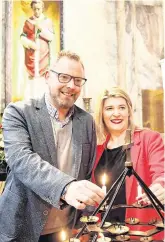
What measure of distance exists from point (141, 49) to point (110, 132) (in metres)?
1.09

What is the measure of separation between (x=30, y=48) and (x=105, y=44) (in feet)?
2.20

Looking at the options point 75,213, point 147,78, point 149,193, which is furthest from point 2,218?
point 147,78

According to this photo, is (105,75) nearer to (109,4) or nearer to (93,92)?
(93,92)

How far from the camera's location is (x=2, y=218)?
1.55m

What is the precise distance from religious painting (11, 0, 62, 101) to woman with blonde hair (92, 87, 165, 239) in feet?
3.16

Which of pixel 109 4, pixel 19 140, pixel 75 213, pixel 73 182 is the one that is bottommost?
pixel 75 213

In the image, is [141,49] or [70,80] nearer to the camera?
[70,80]

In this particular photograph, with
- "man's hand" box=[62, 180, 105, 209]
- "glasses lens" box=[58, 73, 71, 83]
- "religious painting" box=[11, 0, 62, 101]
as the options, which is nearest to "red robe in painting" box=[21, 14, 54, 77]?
"religious painting" box=[11, 0, 62, 101]

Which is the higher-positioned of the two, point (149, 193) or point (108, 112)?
point (108, 112)

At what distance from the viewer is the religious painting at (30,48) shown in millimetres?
3043

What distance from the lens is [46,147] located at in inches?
60.9

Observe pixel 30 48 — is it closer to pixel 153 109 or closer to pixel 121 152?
pixel 153 109

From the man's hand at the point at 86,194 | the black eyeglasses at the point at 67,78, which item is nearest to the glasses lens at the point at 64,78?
the black eyeglasses at the point at 67,78

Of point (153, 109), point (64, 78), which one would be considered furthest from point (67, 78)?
point (153, 109)
